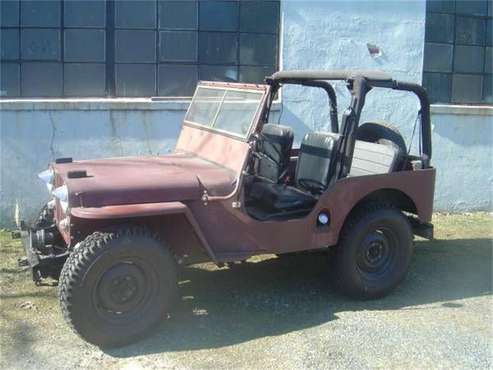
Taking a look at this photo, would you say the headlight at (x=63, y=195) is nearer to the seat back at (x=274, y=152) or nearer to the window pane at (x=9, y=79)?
the seat back at (x=274, y=152)

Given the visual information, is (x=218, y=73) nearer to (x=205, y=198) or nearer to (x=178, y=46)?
(x=178, y=46)

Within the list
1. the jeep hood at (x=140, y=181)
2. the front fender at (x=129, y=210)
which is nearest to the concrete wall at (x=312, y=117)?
the jeep hood at (x=140, y=181)

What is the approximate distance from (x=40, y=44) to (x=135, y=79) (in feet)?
3.70

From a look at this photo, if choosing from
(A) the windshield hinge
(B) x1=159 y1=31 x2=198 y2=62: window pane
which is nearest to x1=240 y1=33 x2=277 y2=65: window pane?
(B) x1=159 y1=31 x2=198 y2=62: window pane

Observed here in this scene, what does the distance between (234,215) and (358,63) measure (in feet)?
13.2

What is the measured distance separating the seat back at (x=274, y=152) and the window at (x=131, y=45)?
2.65m

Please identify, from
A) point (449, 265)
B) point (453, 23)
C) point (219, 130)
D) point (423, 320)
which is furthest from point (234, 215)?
point (453, 23)

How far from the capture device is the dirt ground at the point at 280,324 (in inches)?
158

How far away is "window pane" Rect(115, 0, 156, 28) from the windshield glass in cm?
219

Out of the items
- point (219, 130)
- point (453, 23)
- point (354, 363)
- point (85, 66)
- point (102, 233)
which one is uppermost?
point (453, 23)

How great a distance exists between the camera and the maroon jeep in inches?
160

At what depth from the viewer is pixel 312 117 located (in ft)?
A: 25.2

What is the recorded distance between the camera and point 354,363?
402 cm

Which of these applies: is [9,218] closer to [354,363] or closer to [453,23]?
[354,363]
